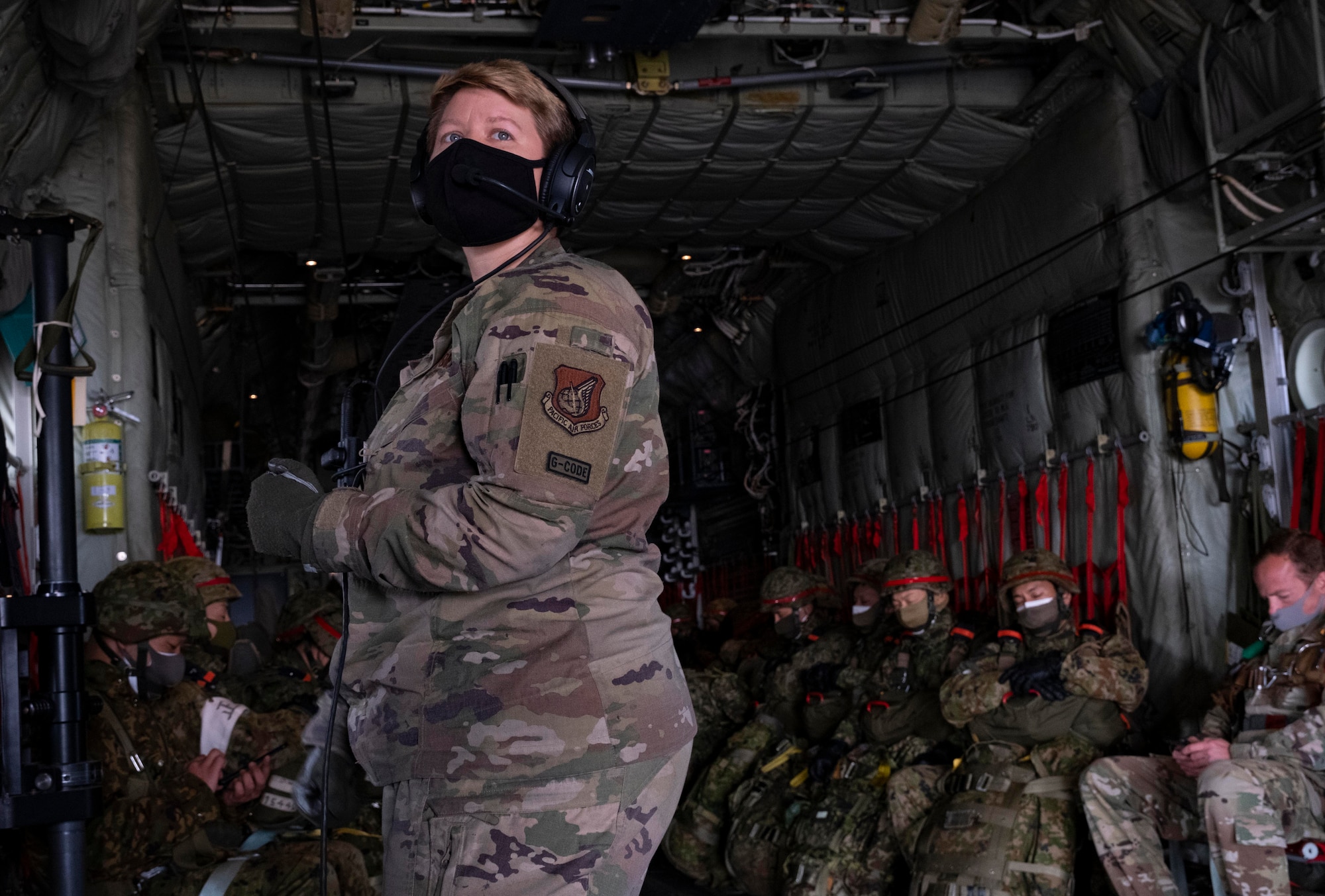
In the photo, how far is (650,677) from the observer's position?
5.51ft

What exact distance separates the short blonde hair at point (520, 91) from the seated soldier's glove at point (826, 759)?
19.4ft

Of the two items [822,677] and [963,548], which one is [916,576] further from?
[963,548]

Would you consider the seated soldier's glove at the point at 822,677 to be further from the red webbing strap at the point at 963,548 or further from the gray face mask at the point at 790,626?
the gray face mask at the point at 790,626

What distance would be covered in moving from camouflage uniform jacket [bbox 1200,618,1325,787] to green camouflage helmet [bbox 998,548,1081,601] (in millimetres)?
1122

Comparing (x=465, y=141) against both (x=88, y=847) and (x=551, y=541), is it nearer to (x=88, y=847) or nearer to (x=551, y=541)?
(x=551, y=541)

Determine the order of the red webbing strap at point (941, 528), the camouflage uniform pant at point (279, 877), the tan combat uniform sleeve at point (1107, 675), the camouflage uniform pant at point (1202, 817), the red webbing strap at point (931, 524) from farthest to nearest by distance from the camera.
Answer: the red webbing strap at point (931, 524), the red webbing strap at point (941, 528), the tan combat uniform sleeve at point (1107, 675), the camouflage uniform pant at point (1202, 817), the camouflage uniform pant at point (279, 877)

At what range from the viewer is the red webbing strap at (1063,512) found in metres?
7.61

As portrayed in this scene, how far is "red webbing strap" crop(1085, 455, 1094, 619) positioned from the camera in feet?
23.6

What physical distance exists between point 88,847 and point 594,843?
2558mm

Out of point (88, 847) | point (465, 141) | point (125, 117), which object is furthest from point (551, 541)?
point (125, 117)

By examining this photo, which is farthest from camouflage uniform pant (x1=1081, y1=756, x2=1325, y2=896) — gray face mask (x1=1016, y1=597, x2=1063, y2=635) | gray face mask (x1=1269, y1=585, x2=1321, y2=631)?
gray face mask (x1=1016, y1=597, x2=1063, y2=635)

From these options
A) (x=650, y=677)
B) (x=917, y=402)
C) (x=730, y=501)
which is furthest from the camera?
(x=730, y=501)

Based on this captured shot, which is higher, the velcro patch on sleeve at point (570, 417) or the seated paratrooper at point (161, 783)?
the velcro patch on sleeve at point (570, 417)

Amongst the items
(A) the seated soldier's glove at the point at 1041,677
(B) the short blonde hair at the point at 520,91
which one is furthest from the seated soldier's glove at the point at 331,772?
(A) the seated soldier's glove at the point at 1041,677
